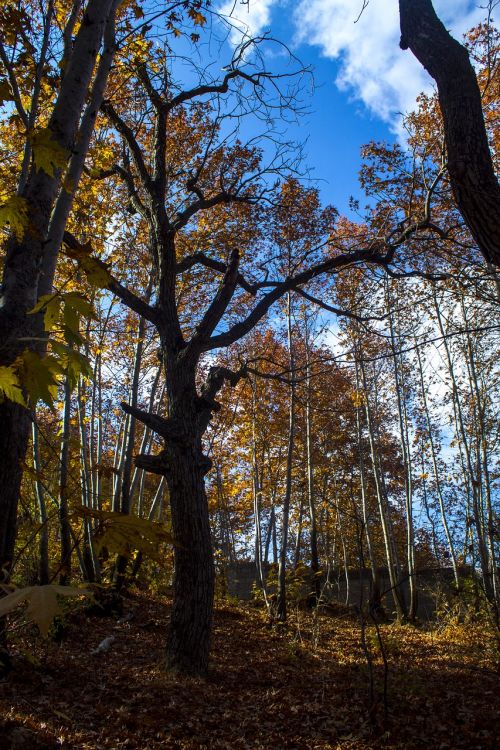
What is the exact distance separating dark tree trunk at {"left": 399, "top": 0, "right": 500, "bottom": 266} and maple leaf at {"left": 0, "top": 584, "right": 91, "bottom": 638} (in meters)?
2.30

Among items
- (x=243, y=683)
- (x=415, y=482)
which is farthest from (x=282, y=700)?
(x=415, y=482)

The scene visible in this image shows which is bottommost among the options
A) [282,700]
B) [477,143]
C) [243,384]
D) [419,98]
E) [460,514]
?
[282,700]

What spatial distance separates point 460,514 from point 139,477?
867 centimetres

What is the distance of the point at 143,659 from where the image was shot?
5512mm

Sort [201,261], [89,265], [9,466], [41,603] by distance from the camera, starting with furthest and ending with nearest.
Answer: [201,261], [9,466], [89,265], [41,603]

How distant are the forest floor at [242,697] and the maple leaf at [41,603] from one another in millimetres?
1651

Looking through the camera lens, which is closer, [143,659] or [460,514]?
[143,659]

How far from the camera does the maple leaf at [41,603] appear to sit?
623 mm

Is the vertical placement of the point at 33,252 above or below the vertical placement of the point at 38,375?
above

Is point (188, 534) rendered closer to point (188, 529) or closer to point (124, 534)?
point (188, 529)

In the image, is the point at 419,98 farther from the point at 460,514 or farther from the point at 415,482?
the point at 415,482

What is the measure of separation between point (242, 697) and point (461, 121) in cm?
492

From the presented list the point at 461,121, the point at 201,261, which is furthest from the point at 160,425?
the point at 461,121

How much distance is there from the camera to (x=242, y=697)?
4.48 m
